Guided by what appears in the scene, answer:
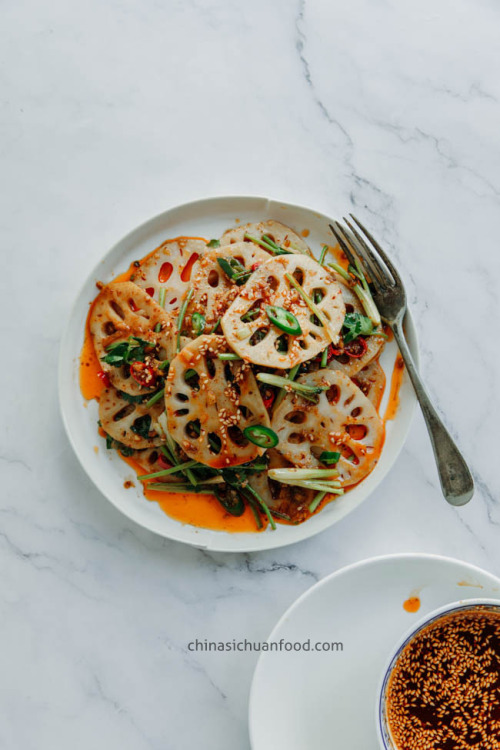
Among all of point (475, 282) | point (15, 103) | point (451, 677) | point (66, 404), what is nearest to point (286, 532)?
point (451, 677)

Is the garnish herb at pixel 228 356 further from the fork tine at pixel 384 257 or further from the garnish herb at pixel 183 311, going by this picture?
the fork tine at pixel 384 257

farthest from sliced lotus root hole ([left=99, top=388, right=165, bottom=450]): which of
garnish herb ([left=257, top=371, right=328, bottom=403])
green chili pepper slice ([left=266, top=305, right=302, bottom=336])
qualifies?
green chili pepper slice ([left=266, top=305, right=302, bottom=336])

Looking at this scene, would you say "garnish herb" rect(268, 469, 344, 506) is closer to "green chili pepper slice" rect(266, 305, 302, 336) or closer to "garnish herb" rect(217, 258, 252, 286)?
"green chili pepper slice" rect(266, 305, 302, 336)

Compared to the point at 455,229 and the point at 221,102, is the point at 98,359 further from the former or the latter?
the point at 455,229

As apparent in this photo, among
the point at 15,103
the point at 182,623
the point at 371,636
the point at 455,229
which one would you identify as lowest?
the point at 182,623

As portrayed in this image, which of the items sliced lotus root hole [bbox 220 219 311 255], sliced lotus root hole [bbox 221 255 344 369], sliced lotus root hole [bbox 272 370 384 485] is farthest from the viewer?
sliced lotus root hole [bbox 220 219 311 255]

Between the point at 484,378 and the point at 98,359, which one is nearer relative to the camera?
the point at 98,359
